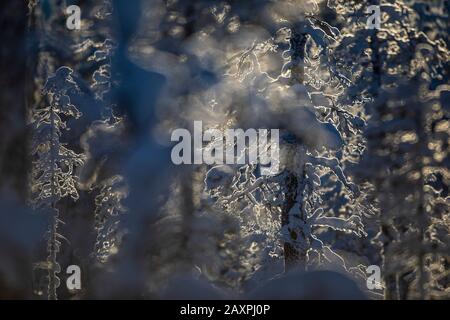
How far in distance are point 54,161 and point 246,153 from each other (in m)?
0.99

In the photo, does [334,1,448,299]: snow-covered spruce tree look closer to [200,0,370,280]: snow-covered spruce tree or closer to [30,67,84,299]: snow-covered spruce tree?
[200,0,370,280]: snow-covered spruce tree

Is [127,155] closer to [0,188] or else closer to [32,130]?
[32,130]

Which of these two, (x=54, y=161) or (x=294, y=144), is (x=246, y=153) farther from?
(x=54, y=161)

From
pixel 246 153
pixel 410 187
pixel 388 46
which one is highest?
pixel 388 46

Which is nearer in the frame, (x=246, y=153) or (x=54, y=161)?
(x=246, y=153)

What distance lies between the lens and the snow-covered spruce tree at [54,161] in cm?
315

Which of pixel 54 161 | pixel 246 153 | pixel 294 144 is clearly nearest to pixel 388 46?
pixel 294 144

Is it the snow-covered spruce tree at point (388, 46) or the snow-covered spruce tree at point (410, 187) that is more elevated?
the snow-covered spruce tree at point (388, 46)

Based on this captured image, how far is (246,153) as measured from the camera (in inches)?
121

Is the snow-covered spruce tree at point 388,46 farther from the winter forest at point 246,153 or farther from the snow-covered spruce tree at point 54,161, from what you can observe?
the snow-covered spruce tree at point 54,161

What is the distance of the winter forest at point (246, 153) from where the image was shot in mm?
3053

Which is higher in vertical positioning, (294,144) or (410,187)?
(294,144)

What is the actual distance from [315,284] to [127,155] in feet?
3.74

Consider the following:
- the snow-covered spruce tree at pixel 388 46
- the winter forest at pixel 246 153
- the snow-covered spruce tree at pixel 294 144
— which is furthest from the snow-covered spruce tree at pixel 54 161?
the snow-covered spruce tree at pixel 388 46
